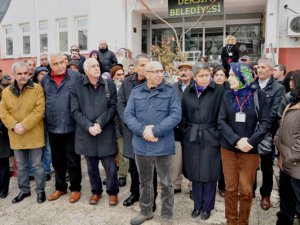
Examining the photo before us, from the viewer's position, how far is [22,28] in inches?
601

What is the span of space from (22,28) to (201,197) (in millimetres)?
14434

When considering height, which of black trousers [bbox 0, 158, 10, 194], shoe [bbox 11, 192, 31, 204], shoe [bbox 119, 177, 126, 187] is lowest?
shoe [bbox 11, 192, 31, 204]

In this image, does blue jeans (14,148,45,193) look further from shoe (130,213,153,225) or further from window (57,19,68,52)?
window (57,19,68,52)

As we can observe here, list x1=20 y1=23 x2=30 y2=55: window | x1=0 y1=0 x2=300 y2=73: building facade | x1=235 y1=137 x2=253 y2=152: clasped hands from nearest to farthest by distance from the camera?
1. x1=235 y1=137 x2=253 y2=152: clasped hands
2. x1=0 y1=0 x2=300 y2=73: building facade
3. x1=20 y1=23 x2=30 y2=55: window

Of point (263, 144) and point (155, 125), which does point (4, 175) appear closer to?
point (155, 125)

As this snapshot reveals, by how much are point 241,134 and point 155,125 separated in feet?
2.93

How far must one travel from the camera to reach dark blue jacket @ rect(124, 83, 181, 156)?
130 inches

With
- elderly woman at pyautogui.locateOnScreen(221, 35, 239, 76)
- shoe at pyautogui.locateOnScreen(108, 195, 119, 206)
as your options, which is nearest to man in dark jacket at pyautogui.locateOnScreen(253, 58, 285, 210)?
shoe at pyautogui.locateOnScreen(108, 195, 119, 206)

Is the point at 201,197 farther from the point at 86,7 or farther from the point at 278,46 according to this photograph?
the point at 86,7

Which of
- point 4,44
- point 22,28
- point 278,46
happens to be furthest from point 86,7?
point 278,46

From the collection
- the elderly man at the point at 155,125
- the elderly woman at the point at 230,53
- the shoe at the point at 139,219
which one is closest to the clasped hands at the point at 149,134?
the elderly man at the point at 155,125

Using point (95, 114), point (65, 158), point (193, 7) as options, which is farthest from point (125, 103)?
point (193, 7)

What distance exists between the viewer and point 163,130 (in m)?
3.21

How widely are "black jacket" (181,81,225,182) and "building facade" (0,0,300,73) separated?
729cm
